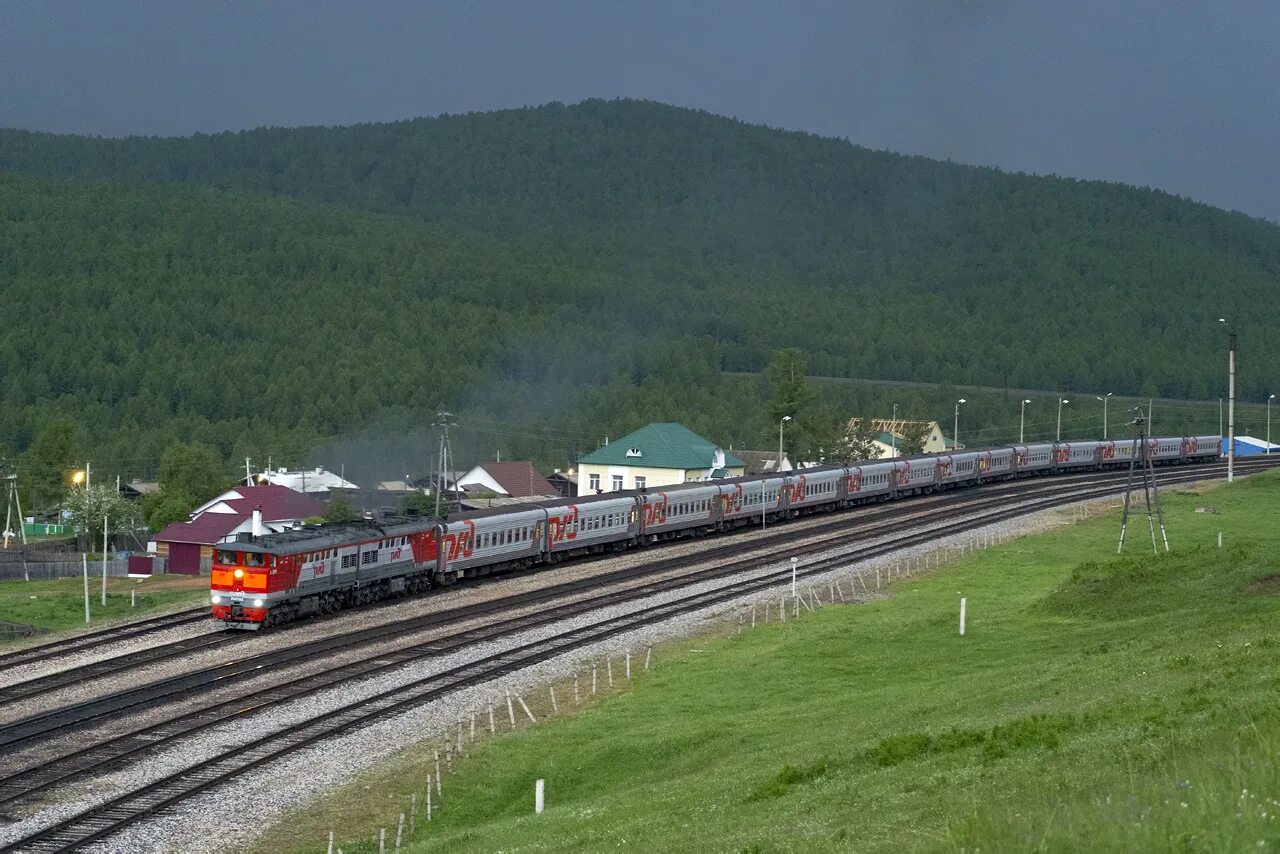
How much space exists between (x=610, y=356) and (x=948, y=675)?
15332 cm

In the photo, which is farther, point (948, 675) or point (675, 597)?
point (675, 597)

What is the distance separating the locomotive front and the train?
33 millimetres

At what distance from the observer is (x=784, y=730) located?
32.8m

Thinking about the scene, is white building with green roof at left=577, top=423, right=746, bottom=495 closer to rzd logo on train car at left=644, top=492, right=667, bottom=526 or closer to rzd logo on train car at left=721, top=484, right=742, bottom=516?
rzd logo on train car at left=721, top=484, right=742, bottom=516

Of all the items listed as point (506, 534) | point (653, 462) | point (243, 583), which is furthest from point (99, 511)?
point (243, 583)

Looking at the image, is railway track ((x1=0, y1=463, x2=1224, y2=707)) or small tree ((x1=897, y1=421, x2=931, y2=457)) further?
small tree ((x1=897, y1=421, x2=931, y2=457))

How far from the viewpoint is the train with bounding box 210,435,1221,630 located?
5056cm

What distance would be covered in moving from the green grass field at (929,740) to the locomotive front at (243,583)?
13.3 metres

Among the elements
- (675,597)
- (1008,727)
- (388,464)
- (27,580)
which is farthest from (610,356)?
(1008,727)

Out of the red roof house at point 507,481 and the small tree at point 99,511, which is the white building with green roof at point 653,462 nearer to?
the red roof house at point 507,481

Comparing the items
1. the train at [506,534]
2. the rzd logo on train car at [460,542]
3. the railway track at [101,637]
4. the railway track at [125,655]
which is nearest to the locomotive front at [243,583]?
the train at [506,534]

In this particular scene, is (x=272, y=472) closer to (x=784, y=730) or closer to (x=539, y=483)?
(x=539, y=483)

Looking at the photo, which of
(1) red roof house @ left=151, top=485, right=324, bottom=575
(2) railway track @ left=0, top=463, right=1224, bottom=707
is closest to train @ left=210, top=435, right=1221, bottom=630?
(2) railway track @ left=0, top=463, right=1224, bottom=707

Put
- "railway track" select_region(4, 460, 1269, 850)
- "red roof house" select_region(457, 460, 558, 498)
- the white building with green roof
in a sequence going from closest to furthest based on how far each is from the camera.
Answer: "railway track" select_region(4, 460, 1269, 850) < the white building with green roof < "red roof house" select_region(457, 460, 558, 498)
